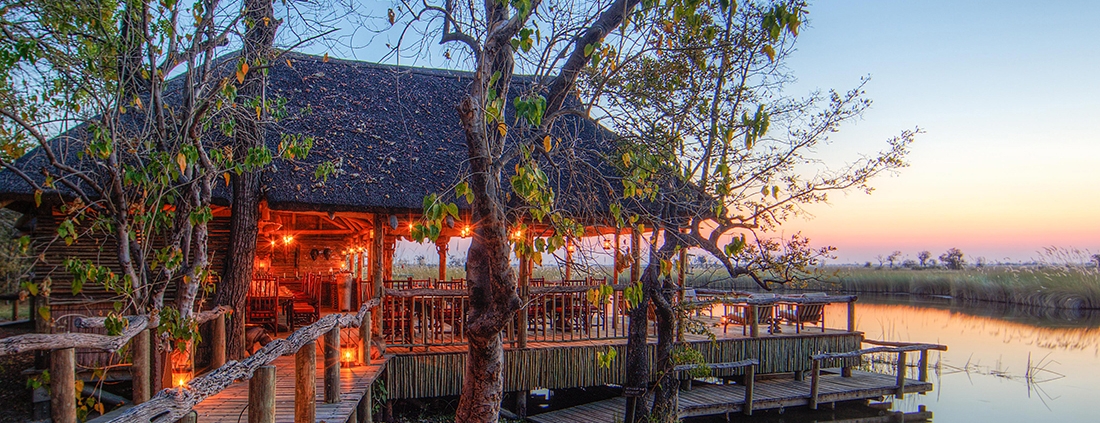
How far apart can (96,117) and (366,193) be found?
2921 mm

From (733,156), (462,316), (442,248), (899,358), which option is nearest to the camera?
(733,156)

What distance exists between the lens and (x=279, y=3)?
19.2ft

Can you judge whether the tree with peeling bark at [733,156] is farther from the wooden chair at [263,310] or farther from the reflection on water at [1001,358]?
the reflection on water at [1001,358]

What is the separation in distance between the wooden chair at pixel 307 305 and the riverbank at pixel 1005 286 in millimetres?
8863

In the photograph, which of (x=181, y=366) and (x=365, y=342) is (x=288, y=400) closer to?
(x=181, y=366)

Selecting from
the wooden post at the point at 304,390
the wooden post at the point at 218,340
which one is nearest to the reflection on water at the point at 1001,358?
the wooden post at the point at 304,390

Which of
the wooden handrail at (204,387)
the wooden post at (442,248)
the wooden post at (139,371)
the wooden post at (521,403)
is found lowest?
the wooden post at (521,403)

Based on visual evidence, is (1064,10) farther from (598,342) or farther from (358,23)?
(358,23)

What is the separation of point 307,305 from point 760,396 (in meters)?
6.94

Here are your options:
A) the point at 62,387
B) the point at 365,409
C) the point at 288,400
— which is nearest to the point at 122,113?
the point at 62,387

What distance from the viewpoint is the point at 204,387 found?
9.78ft

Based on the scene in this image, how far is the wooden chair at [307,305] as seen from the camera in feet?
31.6

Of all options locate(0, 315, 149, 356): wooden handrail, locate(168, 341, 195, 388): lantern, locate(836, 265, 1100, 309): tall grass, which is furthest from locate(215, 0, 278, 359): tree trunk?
locate(836, 265, 1100, 309): tall grass

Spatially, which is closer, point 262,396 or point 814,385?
point 262,396
